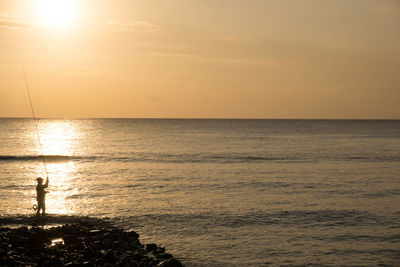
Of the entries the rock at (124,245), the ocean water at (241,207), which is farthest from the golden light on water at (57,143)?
the rock at (124,245)

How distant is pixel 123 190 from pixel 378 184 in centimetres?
2044

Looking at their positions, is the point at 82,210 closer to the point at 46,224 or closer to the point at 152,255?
the point at 46,224

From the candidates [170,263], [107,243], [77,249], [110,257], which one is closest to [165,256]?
[170,263]

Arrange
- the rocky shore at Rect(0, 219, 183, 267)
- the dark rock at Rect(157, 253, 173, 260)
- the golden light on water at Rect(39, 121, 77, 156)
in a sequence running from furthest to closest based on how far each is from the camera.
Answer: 1. the golden light on water at Rect(39, 121, 77, 156)
2. the dark rock at Rect(157, 253, 173, 260)
3. the rocky shore at Rect(0, 219, 183, 267)

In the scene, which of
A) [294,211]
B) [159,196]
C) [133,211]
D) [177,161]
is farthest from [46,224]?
[177,161]

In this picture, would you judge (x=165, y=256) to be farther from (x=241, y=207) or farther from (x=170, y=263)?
(x=241, y=207)

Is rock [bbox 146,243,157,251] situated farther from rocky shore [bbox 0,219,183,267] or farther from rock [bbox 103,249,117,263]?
rock [bbox 103,249,117,263]

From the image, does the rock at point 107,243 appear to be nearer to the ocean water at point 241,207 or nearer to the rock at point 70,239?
the rock at point 70,239

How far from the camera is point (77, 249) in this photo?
14508mm

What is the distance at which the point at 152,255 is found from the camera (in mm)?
14906

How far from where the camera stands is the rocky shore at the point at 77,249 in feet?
43.5

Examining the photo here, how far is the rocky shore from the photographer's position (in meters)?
13.2

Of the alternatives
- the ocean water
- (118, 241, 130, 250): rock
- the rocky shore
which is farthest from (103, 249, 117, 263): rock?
the ocean water

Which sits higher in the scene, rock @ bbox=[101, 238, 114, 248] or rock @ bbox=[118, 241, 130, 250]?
rock @ bbox=[101, 238, 114, 248]
